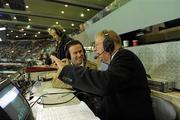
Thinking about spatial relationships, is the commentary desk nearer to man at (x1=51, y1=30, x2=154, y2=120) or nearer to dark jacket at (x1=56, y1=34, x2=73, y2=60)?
man at (x1=51, y1=30, x2=154, y2=120)

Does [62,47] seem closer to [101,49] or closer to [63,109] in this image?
[101,49]

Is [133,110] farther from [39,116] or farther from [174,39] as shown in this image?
[174,39]

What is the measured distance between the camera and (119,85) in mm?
1308

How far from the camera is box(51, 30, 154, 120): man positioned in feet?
4.21

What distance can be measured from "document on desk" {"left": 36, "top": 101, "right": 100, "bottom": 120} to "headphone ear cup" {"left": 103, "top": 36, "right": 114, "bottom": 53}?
0.38 m

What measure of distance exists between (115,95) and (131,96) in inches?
3.4

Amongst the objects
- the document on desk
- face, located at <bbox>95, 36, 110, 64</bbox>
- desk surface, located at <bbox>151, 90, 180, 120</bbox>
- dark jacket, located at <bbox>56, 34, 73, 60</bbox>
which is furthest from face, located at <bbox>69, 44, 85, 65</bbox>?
the document on desk

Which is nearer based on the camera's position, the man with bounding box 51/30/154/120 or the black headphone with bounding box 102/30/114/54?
the man with bounding box 51/30/154/120

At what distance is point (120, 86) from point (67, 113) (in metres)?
0.32

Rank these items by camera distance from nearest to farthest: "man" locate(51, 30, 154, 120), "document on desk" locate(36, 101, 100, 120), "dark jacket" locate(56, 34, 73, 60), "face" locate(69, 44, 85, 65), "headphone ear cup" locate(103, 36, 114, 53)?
"document on desk" locate(36, 101, 100, 120) → "man" locate(51, 30, 154, 120) → "headphone ear cup" locate(103, 36, 114, 53) → "face" locate(69, 44, 85, 65) → "dark jacket" locate(56, 34, 73, 60)

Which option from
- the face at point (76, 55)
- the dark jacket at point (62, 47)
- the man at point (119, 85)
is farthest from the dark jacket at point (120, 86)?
the dark jacket at point (62, 47)

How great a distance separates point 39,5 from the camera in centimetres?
842

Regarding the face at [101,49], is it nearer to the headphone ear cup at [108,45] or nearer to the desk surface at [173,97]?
the headphone ear cup at [108,45]

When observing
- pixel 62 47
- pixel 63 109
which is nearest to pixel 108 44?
pixel 63 109
